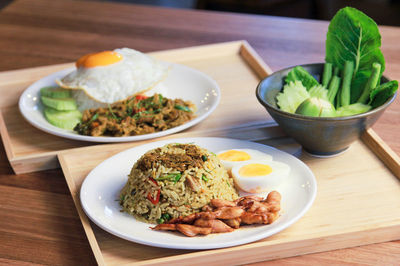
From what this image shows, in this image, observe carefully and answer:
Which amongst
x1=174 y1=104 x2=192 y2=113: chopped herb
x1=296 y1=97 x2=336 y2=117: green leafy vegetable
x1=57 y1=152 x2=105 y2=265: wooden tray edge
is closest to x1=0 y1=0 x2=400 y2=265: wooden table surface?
x1=57 y1=152 x2=105 y2=265: wooden tray edge

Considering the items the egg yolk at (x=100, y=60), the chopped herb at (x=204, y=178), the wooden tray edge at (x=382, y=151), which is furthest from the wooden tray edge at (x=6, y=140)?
the wooden tray edge at (x=382, y=151)

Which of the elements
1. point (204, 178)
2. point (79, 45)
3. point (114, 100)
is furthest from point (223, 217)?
point (79, 45)

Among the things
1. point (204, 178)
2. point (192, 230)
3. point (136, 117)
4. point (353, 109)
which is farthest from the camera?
point (136, 117)

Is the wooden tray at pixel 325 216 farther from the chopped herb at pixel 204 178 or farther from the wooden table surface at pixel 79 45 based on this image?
the chopped herb at pixel 204 178

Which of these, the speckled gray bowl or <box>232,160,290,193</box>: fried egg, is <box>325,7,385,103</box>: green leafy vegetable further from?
<box>232,160,290,193</box>: fried egg

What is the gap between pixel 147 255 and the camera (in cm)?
169

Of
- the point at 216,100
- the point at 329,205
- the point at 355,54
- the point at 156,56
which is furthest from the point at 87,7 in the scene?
the point at 329,205

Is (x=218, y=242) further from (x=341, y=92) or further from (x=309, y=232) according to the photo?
(x=341, y=92)

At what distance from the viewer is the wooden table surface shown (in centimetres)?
182

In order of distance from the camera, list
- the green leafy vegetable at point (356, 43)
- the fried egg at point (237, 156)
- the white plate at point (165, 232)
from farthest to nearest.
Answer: the green leafy vegetable at point (356, 43), the fried egg at point (237, 156), the white plate at point (165, 232)

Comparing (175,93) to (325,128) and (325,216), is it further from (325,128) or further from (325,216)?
(325,216)

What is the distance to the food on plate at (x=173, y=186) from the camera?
1796mm

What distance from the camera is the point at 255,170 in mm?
1951

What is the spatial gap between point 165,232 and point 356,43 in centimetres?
119
